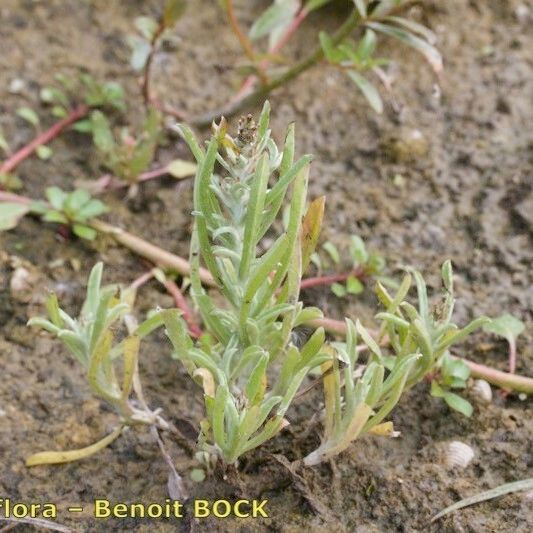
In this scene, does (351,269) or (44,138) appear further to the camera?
(44,138)

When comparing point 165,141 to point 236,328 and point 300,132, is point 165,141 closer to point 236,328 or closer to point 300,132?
point 300,132

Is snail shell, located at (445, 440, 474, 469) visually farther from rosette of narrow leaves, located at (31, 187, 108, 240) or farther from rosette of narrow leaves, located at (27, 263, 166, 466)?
rosette of narrow leaves, located at (31, 187, 108, 240)

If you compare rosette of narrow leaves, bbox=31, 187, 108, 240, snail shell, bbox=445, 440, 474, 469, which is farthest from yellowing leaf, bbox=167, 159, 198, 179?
snail shell, bbox=445, 440, 474, 469

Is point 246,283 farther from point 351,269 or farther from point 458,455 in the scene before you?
point 351,269

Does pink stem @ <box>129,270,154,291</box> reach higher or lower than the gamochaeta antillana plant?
lower

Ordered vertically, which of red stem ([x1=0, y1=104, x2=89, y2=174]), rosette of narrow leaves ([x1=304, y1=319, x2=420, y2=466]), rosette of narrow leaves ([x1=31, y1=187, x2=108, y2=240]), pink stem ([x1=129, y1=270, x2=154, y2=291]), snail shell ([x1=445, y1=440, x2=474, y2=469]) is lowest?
snail shell ([x1=445, y1=440, x2=474, y2=469])

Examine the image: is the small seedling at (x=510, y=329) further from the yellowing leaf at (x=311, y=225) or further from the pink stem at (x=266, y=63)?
the pink stem at (x=266, y=63)

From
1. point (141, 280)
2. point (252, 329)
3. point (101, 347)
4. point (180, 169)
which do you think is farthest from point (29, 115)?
point (252, 329)
